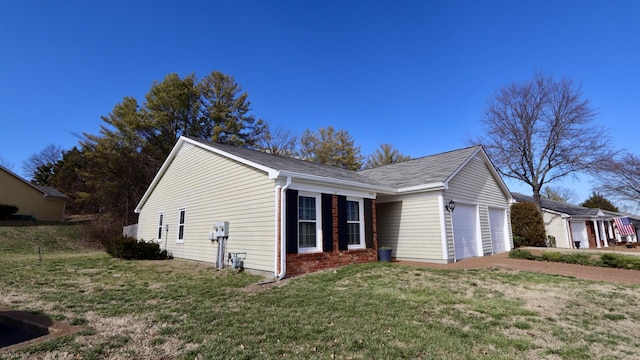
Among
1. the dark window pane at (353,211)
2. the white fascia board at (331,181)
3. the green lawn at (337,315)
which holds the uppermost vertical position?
the white fascia board at (331,181)

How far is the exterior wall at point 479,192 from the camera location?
38.5ft

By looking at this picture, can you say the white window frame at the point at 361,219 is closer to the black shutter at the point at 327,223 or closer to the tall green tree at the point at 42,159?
the black shutter at the point at 327,223

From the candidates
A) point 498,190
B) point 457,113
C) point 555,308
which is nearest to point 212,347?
point 555,308

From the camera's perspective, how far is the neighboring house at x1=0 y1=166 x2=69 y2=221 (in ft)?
78.0

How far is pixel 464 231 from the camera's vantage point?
12.1 metres

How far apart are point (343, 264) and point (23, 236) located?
70.4 feet

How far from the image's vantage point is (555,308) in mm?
5273

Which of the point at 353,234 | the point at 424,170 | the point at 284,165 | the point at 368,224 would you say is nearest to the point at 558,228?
the point at 424,170

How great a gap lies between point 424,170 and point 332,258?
6.23m

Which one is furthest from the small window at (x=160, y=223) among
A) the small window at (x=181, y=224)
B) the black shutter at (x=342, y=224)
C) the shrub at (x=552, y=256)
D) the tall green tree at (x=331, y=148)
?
the tall green tree at (x=331, y=148)

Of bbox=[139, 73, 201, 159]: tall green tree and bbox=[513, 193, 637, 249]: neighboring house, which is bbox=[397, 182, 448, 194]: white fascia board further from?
bbox=[139, 73, 201, 159]: tall green tree

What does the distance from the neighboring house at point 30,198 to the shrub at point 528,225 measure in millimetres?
35410

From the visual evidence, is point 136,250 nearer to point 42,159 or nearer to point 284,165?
point 284,165

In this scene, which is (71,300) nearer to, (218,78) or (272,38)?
(272,38)
